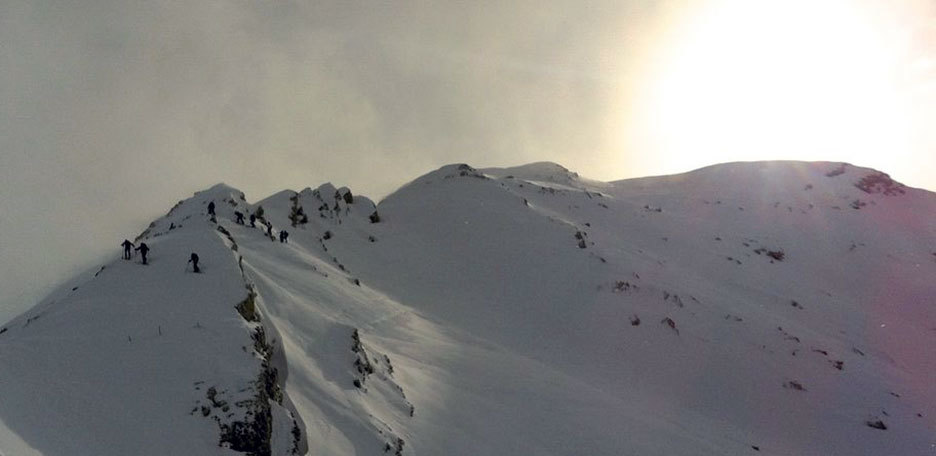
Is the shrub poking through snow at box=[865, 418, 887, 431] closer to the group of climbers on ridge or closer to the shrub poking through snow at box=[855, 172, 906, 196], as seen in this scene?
the group of climbers on ridge

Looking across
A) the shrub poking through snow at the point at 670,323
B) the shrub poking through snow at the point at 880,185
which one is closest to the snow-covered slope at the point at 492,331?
the shrub poking through snow at the point at 670,323

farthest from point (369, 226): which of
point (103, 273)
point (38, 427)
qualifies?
point (38, 427)

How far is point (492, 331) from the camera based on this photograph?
97.5ft

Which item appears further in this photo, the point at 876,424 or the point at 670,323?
the point at 670,323

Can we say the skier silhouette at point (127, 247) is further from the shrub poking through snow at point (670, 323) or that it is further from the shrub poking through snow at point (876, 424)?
the shrub poking through snow at point (876, 424)

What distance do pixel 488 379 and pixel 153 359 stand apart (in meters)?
13.2

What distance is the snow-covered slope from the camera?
12.0 meters

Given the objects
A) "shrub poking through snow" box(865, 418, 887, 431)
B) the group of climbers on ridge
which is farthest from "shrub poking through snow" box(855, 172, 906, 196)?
the group of climbers on ridge

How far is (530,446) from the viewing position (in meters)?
18.5

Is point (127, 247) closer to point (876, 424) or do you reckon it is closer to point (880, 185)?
point (876, 424)

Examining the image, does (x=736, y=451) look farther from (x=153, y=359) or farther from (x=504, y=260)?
(x=153, y=359)

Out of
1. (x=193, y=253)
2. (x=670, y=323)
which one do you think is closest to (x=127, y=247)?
(x=193, y=253)

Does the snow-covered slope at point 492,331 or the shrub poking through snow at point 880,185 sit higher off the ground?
the shrub poking through snow at point 880,185

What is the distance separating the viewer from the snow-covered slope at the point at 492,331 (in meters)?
12.0
